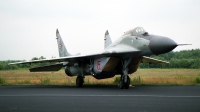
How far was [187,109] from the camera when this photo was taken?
25.4ft

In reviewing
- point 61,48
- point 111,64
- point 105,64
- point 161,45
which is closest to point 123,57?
point 111,64

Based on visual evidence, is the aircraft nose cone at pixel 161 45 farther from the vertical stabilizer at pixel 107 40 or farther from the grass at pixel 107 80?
the vertical stabilizer at pixel 107 40

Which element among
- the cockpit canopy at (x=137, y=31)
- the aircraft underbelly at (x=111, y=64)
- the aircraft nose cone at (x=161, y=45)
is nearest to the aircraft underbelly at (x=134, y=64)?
the aircraft underbelly at (x=111, y=64)

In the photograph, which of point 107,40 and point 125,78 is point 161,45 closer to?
point 125,78

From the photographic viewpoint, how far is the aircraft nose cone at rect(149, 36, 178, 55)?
45.4 feet

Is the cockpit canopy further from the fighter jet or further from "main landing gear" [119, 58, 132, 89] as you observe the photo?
"main landing gear" [119, 58, 132, 89]

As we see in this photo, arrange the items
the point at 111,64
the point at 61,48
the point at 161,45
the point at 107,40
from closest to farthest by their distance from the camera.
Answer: the point at 161,45
the point at 111,64
the point at 107,40
the point at 61,48

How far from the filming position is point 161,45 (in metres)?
14.0

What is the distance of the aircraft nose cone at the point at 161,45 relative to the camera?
13.8 meters

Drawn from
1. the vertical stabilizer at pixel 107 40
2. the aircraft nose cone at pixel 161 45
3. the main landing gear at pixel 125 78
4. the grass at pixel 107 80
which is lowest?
the grass at pixel 107 80

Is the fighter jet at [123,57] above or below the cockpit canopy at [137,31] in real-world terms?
below

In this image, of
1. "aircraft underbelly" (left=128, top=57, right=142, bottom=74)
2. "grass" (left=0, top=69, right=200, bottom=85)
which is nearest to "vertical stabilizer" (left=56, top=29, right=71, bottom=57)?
"grass" (left=0, top=69, right=200, bottom=85)

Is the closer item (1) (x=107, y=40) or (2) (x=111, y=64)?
(2) (x=111, y=64)

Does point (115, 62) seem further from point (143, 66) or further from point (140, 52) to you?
point (143, 66)
